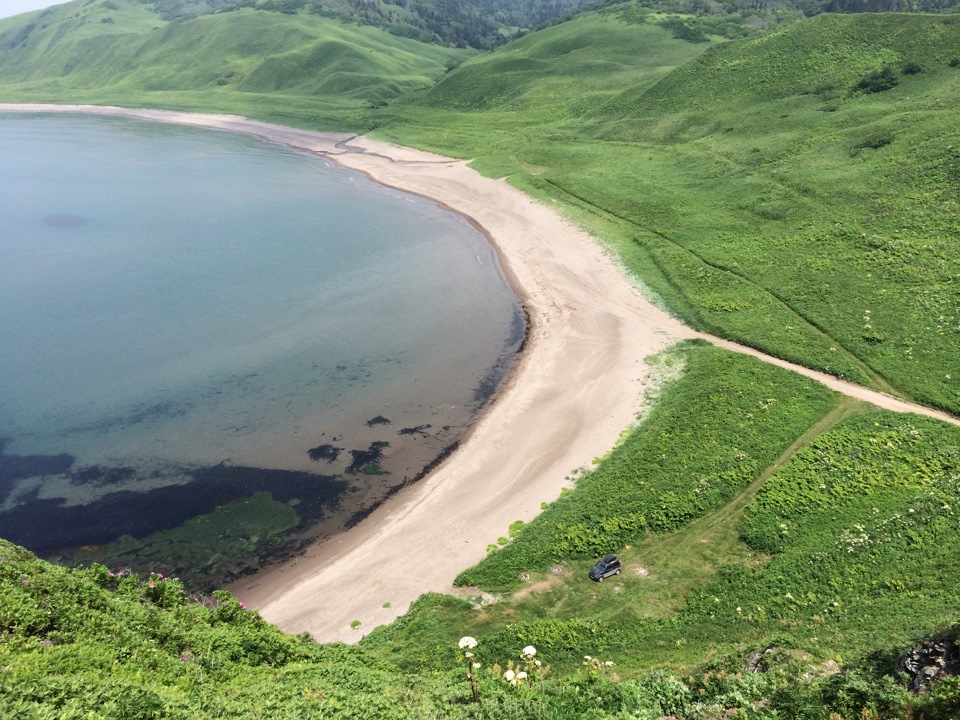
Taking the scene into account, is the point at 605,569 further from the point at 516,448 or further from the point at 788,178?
the point at 788,178

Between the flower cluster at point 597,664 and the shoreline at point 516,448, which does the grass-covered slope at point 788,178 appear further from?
the flower cluster at point 597,664

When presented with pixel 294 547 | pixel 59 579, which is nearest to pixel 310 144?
pixel 294 547

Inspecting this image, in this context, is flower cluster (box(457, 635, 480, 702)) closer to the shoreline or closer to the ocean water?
the shoreline

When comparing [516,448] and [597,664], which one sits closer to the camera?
[597,664]

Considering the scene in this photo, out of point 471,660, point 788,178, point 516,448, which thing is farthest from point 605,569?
point 788,178

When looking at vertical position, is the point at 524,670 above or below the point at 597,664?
above
